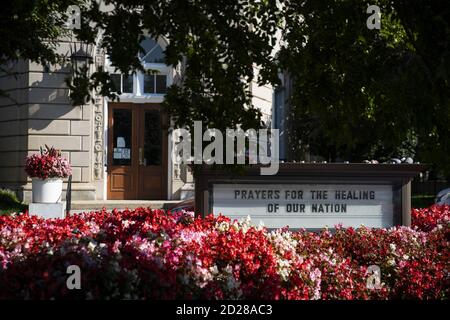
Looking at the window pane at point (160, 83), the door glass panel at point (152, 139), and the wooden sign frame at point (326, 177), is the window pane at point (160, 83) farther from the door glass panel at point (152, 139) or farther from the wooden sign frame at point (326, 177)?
the wooden sign frame at point (326, 177)

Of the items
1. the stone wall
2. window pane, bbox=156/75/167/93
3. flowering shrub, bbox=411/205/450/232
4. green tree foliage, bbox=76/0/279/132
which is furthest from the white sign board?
window pane, bbox=156/75/167/93

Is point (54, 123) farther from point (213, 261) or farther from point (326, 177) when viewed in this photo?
point (213, 261)

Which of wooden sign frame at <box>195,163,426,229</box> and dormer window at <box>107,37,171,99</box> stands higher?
dormer window at <box>107,37,171,99</box>

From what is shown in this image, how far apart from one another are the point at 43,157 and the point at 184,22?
39.2 feet

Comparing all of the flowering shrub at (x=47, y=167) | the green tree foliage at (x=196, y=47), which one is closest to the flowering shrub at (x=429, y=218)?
the green tree foliage at (x=196, y=47)

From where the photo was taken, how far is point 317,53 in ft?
15.2

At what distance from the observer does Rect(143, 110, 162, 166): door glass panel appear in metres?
18.5

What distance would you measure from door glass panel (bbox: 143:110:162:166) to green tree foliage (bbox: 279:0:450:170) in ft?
44.9

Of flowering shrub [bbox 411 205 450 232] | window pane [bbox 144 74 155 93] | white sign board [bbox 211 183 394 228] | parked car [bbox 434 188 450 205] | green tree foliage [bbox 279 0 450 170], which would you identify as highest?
window pane [bbox 144 74 155 93]

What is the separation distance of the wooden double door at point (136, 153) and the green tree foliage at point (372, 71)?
13.6 m

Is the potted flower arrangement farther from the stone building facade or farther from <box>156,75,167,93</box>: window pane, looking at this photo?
<box>156,75,167,93</box>: window pane

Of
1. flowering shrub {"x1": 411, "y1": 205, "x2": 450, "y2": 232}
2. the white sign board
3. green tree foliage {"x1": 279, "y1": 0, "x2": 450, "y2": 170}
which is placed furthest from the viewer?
flowering shrub {"x1": 411, "y1": 205, "x2": 450, "y2": 232}

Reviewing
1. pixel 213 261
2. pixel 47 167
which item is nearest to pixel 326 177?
pixel 213 261

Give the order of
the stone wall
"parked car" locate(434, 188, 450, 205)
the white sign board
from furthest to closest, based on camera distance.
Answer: the stone wall < "parked car" locate(434, 188, 450, 205) < the white sign board
